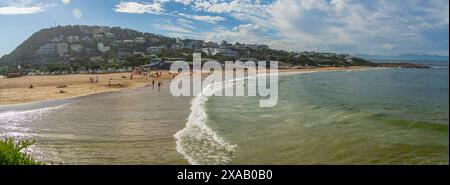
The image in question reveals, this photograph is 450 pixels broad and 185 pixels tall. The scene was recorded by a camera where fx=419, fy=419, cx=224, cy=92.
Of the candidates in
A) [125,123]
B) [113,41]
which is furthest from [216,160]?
[113,41]

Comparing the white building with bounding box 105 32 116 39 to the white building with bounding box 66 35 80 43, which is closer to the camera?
the white building with bounding box 66 35 80 43

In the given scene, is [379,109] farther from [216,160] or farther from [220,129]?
[216,160]

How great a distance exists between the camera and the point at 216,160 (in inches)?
428

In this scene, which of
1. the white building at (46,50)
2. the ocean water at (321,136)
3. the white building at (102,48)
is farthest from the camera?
the white building at (102,48)

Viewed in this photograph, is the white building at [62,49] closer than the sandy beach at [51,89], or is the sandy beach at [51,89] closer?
the sandy beach at [51,89]

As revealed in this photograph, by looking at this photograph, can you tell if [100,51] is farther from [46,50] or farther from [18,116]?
[18,116]

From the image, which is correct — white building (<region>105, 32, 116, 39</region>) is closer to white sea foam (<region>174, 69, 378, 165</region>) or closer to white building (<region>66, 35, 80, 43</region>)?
white building (<region>66, 35, 80, 43</region>)

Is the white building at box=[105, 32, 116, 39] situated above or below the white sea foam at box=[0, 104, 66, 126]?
above

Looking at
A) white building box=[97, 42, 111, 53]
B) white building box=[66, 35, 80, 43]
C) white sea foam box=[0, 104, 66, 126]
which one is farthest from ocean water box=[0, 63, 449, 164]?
white building box=[66, 35, 80, 43]

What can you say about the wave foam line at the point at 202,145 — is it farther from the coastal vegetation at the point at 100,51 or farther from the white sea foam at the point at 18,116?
the coastal vegetation at the point at 100,51

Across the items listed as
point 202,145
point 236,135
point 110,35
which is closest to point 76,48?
point 110,35

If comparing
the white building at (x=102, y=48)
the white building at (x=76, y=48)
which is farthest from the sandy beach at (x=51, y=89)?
the white building at (x=102, y=48)

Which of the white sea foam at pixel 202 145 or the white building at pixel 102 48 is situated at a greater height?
the white building at pixel 102 48
